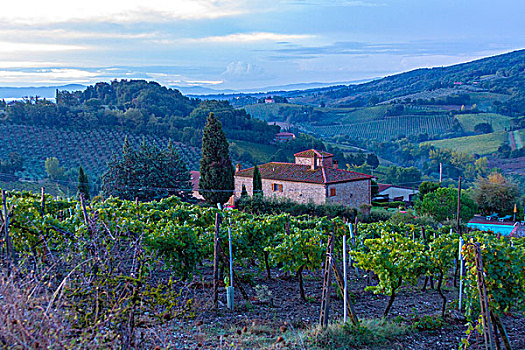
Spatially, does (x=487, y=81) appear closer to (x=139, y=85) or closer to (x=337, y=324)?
(x=139, y=85)

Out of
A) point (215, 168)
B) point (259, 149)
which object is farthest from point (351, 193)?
point (259, 149)

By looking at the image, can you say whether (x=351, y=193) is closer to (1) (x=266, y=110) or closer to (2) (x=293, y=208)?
(2) (x=293, y=208)

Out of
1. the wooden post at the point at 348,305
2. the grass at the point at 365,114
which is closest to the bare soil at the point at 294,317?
the wooden post at the point at 348,305

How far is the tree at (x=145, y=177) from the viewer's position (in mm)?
30225

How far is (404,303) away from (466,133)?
86684 millimetres

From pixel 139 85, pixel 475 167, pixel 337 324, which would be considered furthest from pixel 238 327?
pixel 139 85

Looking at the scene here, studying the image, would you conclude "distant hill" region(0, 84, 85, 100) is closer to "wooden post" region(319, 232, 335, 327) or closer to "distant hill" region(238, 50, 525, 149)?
"distant hill" region(238, 50, 525, 149)

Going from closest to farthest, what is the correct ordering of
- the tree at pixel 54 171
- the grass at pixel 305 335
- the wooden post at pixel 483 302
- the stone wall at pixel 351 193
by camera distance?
the wooden post at pixel 483 302, the grass at pixel 305 335, the stone wall at pixel 351 193, the tree at pixel 54 171

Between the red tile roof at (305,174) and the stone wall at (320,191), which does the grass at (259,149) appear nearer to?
the red tile roof at (305,174)

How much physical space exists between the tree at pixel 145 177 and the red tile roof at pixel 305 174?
428 cm

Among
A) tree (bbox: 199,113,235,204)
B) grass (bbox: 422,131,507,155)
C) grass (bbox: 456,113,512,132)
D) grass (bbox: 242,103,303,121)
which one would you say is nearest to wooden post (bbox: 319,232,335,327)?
tree (bbox: 199,113,235,204)

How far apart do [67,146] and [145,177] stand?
21.4 m

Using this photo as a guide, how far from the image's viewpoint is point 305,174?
97.7 ft

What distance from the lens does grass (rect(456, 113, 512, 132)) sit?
8656 cm
